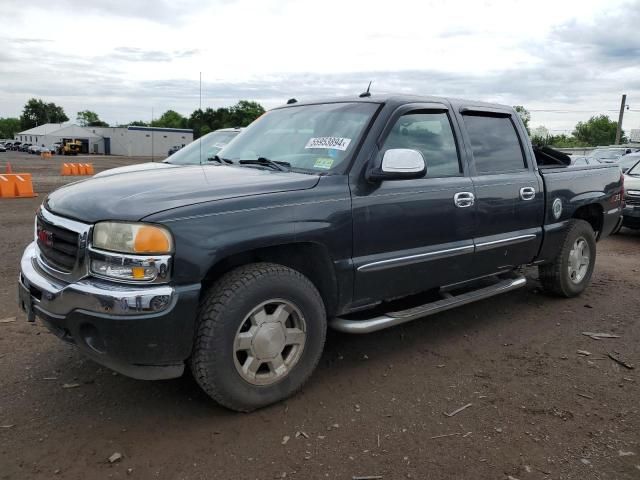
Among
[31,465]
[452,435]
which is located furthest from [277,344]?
[31,465]

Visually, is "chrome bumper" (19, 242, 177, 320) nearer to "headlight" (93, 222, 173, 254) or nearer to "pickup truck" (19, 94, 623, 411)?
"pickup truck" (19, 94, 623, 411)

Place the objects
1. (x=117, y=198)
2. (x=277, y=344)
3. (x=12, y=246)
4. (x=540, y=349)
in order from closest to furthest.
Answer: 1. (x=117, y=198)
2. (x=277, y=344)
3. (x=540, y=349)
4. (x=12, y=246)

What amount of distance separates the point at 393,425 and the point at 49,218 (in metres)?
2.26

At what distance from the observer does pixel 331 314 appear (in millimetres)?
3486

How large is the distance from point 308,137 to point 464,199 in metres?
1.23

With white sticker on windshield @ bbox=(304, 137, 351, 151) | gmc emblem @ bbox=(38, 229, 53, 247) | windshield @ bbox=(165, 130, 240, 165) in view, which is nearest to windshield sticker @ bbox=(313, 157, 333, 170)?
white sticker on windshield @ bbox=(304, 137, 351, 151)

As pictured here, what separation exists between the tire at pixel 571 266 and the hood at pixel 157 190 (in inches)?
121

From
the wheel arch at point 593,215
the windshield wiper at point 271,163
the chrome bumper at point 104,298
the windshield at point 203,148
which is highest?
the windshield at point 203,148

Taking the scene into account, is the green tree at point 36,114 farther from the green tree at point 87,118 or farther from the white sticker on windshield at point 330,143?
the white sticker on windshield at point 330,143

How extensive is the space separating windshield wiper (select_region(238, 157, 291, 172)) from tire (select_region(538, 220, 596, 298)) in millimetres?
2983

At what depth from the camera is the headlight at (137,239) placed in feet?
8.70

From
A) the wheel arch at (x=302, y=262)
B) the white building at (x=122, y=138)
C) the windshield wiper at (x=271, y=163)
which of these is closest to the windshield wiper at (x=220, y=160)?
the windshield wiper at (x=271, y=163)

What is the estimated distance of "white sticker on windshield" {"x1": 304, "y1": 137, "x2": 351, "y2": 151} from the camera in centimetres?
360

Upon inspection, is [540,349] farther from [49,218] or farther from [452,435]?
[49,218]
